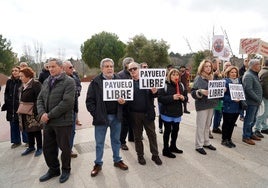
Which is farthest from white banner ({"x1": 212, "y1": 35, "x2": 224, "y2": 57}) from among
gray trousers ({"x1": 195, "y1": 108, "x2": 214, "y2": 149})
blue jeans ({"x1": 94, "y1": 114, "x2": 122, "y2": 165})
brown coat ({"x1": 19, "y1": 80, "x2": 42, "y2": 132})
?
brown coat ({"x1": 19, "y1": 80, "x2": 42, "y2": 132})

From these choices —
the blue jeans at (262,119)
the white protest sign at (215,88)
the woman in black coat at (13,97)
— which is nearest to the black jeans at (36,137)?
the woman in black coat at (13,97)

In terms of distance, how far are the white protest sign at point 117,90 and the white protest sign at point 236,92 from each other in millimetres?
2410

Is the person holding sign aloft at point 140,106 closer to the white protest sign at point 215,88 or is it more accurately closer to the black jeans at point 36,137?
the white protest sign at point 215,88

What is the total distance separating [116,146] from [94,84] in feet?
3.98

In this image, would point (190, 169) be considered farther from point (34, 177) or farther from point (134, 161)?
point (34, 177)

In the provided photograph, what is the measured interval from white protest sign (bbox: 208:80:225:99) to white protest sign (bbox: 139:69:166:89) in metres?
1.12

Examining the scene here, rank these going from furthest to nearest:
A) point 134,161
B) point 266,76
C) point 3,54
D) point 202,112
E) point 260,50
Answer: point 3,54, point 260,50, point 266,76, point 202,112, point 134,161

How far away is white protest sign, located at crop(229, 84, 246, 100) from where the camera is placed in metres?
4.77

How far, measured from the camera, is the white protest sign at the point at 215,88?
4.46 meters

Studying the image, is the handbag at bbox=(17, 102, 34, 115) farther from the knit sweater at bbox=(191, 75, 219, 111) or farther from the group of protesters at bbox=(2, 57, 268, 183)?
the knit sweater at bbox=(191, 75, 219, 111)

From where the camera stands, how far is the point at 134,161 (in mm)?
4293

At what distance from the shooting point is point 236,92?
4812mm

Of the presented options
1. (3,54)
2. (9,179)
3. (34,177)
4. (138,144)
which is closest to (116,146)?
(138,144)

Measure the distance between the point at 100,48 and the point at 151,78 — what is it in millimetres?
43986
